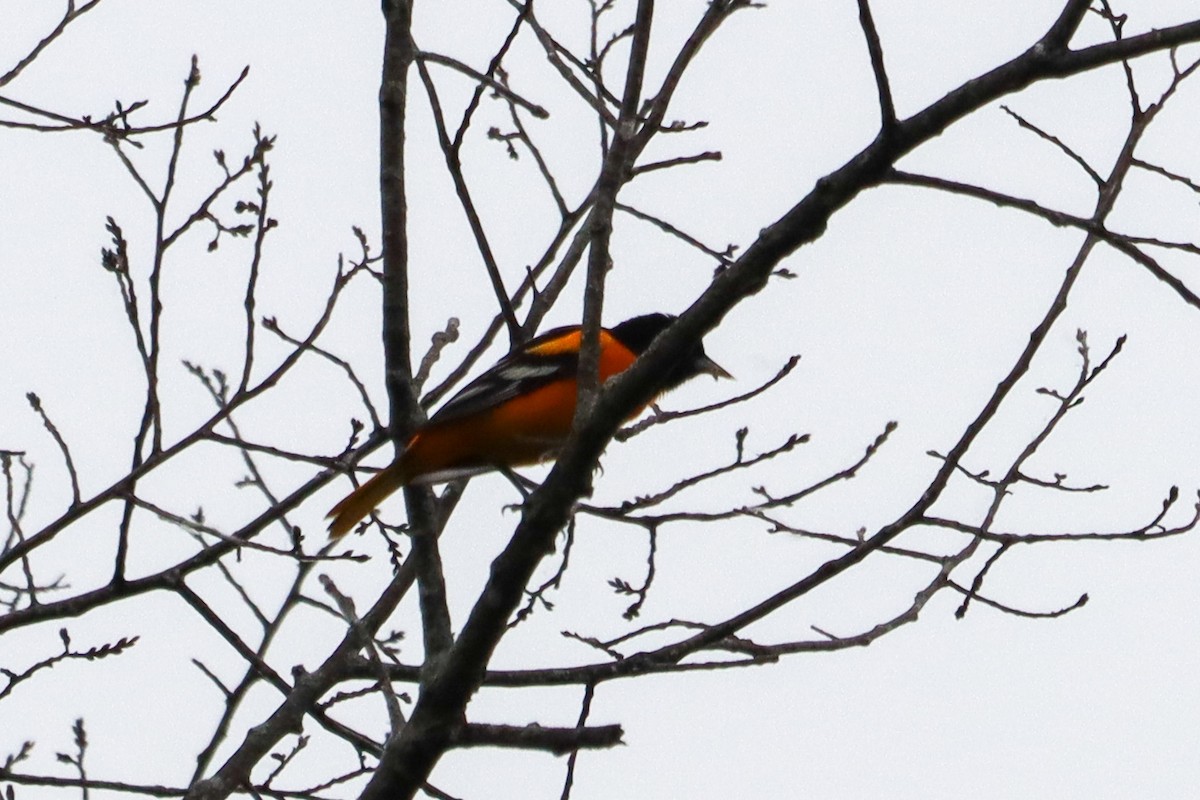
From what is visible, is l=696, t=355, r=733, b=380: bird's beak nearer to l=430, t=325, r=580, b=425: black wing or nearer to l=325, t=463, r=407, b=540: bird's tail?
l=430, t=325, r=580, b=425: black wing

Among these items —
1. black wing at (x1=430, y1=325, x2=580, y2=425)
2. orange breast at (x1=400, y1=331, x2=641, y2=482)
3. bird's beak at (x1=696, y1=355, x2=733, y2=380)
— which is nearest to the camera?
orange breast at (x1=400, y1=331, x2=641, y2=482)

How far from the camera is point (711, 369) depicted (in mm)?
6730

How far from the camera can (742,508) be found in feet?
13.1

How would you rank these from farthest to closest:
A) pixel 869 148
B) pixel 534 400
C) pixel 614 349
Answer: pixel 614 349
pixel 534 400
pixel 869 148

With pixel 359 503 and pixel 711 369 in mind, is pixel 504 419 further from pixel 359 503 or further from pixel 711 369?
pixel 711 369

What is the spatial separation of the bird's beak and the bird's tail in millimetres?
1616

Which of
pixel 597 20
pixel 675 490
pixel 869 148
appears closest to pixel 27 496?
pixel 675 490

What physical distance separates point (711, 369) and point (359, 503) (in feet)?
5.91

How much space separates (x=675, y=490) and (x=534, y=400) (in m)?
2.14

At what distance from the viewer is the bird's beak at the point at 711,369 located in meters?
6.70

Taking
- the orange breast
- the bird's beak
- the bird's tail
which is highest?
the bird's beak

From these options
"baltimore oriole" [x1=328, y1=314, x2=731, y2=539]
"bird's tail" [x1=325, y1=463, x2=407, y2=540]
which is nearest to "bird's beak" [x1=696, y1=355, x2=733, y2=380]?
"baltimore oriole" [x1=328, y1=314, x2=731, y2=539]

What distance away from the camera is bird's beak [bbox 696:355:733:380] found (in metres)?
6.70

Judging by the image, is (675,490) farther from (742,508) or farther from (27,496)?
(27,496)
